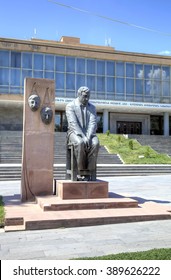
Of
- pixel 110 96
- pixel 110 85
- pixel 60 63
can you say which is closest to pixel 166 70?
pixel 110 85

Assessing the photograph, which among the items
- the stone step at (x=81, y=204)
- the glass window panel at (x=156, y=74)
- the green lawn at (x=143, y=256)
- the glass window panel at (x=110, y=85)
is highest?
the glass window panel at (x=156, y=74)

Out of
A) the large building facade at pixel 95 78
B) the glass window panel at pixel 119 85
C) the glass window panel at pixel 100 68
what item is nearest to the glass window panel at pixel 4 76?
the large building facade at pixel 95 78

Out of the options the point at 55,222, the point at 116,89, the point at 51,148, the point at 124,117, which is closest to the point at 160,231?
the point at 55,222

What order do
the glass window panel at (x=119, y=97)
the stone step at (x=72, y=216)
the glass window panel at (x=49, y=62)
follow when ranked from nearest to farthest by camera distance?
the stone step at (x=72, y=216), the glass window panel at (x=49, y=62), the glass window panel at (x=119, y=97)

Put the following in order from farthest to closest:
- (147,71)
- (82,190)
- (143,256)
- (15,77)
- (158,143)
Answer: (147,71) → (15,77) → (158,143) → (82,190) → (143,256)

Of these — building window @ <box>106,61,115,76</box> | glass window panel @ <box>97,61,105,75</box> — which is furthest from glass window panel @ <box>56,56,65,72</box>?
building window @ <box>106,61,115,76</box>

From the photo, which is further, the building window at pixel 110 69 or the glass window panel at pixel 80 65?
the building window at pixel 110 69

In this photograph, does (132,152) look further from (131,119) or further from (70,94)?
(131,119)

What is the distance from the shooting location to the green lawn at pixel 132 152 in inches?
907

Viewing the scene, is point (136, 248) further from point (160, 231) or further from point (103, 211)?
point (103, 211)

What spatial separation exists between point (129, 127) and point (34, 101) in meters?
33.6

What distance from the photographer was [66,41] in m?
45.1

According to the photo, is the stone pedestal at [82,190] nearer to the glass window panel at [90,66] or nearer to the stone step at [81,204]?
the stone step at [81,204]

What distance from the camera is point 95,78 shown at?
36.8 meters
